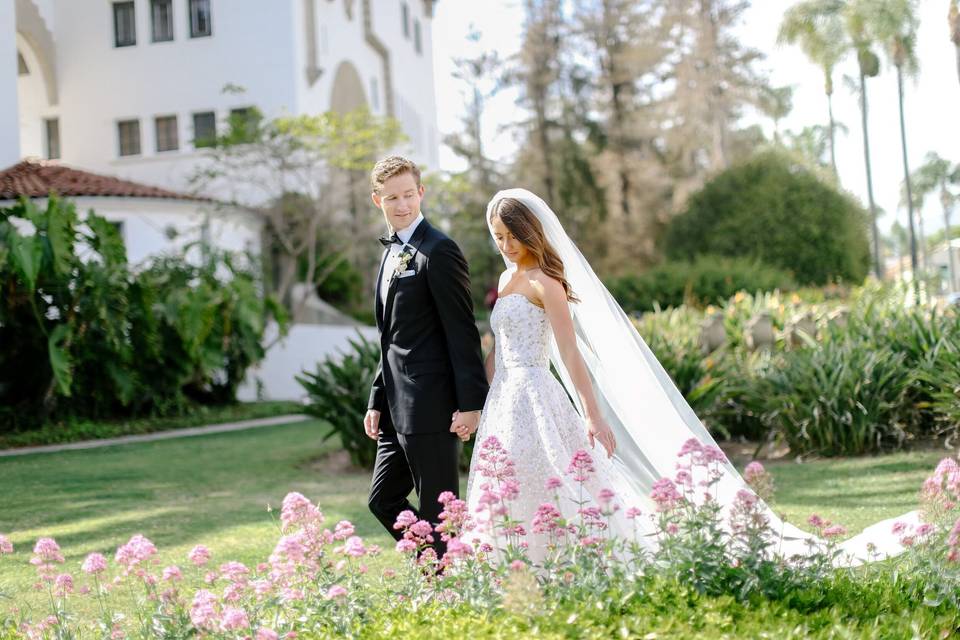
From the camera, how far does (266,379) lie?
25.2 meters

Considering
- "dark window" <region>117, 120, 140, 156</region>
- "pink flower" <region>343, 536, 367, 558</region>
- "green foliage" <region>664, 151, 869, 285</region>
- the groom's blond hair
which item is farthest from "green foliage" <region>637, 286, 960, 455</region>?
"dark window" <region>117, 120, 140, 156</region>

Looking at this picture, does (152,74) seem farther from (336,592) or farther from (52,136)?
(336,592)

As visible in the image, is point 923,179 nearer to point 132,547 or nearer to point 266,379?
point 266,379

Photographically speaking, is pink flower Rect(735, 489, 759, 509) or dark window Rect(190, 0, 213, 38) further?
dark window Rect(190, 0, 213, 38)

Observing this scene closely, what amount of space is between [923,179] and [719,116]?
67202 millimetres

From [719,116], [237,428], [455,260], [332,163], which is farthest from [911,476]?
[719,116]

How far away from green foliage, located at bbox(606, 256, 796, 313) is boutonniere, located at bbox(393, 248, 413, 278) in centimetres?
2055

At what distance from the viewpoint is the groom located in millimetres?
4570

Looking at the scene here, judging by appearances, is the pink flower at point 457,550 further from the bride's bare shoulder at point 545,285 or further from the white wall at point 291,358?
the white wall at point 291,358

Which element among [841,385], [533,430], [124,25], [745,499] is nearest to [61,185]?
[124,25]

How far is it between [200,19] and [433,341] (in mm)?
26309

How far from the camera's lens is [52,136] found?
95.4ft

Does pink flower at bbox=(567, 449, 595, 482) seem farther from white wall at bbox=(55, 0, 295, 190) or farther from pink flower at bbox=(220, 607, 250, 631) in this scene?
white wall at bbox=(55, 0, 295, 190)

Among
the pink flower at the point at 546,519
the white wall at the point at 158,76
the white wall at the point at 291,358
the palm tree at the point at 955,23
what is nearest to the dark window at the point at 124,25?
the white wall at the point at 158,76
